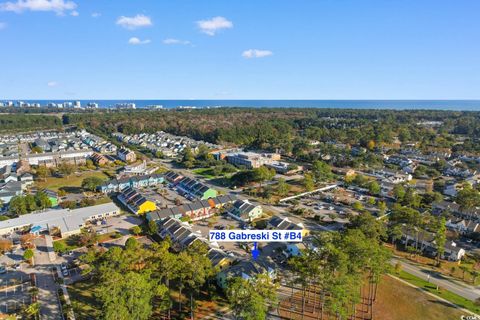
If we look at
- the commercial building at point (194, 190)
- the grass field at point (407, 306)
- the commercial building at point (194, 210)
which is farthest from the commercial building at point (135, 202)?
the grass field at point (407, 306)

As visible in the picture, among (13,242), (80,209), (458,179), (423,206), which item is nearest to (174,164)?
(80,209)

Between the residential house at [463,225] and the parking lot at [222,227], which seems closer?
the parking lot at [222,227]

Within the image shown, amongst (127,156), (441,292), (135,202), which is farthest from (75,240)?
(127,156)

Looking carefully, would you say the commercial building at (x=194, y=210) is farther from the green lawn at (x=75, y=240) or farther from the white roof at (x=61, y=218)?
the white roof at (x=61, y=218)

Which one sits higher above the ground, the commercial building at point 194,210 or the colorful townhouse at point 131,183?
the colorful townhouse at point 131,183

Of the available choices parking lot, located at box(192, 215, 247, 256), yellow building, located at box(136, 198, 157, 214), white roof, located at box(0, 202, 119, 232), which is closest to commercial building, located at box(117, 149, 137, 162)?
white roof, located at box(0, 202, 119, 232)

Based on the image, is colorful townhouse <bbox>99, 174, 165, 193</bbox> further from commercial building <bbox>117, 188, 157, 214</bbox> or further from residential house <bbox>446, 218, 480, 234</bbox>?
residential house <bbox>446, 218, 480, 234</bbox>

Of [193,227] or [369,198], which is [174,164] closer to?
[193,227]
